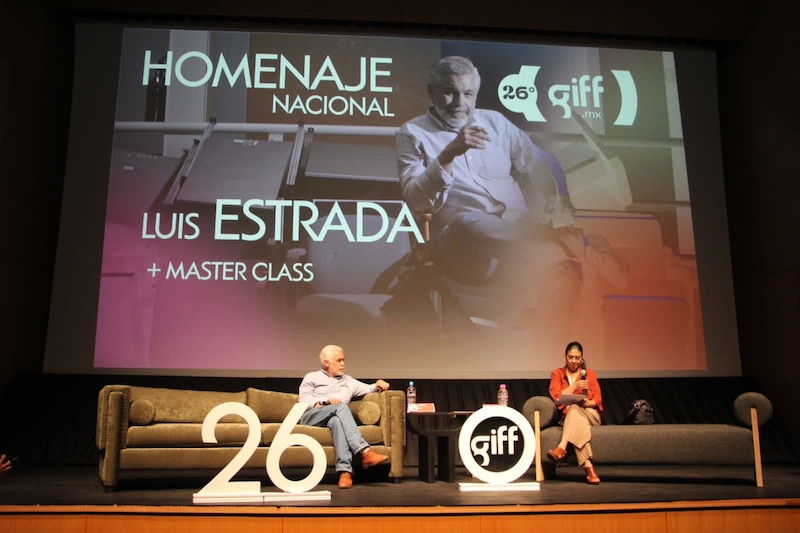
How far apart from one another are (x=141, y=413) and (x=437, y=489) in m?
1.54

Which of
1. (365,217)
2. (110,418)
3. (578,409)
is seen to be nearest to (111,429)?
(110,418)

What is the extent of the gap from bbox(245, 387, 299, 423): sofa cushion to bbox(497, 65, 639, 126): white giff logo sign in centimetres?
316

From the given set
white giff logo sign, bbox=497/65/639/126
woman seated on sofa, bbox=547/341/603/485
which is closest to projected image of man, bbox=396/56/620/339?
white giff logo sign, bbox=497/65/639/126

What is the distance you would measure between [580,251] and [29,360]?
14.2ft

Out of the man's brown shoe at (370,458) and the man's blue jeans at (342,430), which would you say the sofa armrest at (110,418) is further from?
the man's brown shoe at (370,458)

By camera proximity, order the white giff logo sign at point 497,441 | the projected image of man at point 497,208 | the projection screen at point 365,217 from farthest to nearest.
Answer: the projected image of man at point 497,208 → the projection screen at point 365,217 → the white giff logo sign at point 497,441

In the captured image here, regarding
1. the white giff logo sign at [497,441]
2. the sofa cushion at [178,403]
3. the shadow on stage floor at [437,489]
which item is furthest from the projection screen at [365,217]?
the sofa cushion at [178,403]

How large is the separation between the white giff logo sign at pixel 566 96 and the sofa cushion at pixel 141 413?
12.1ft

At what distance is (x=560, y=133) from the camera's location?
19.6ft

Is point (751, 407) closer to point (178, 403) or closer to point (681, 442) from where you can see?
point (681, 442)

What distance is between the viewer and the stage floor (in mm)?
3174

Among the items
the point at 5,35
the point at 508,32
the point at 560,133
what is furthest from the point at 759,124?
the point at 5,35

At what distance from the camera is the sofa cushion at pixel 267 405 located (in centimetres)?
412

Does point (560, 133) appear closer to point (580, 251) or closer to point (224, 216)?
point (580, 251)
